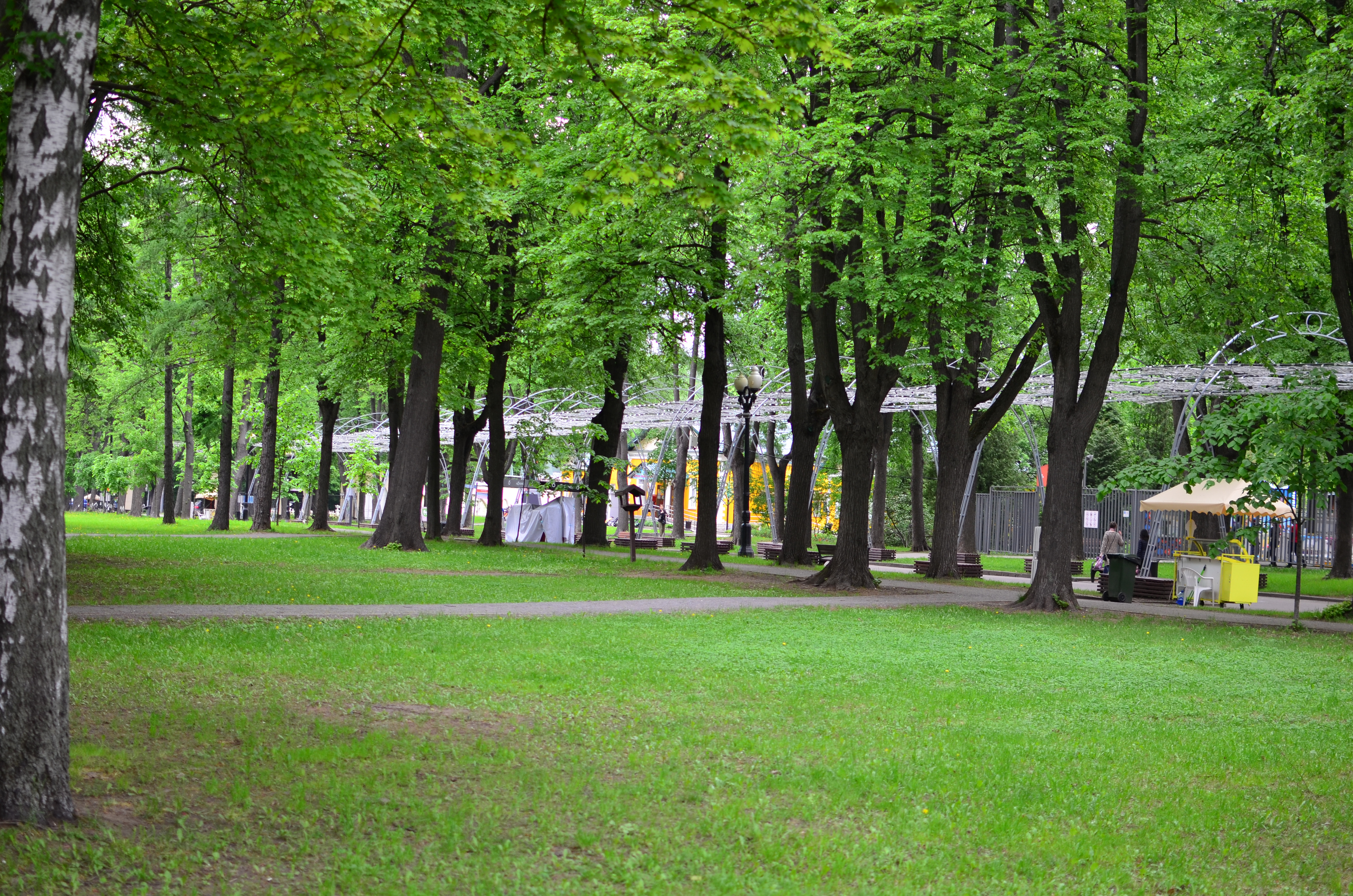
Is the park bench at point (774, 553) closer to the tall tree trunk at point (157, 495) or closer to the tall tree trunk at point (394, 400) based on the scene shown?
the tall tree trunk at point (394, 400)

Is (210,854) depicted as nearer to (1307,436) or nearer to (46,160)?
(46,160)

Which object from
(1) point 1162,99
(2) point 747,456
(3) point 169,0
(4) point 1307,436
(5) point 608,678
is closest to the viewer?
(5) point 608,678

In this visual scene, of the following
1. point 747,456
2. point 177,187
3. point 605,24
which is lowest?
point 747,456

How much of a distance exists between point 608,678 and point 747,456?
856 inches

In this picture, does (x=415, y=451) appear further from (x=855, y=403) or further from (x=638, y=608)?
(x=638, y=608)

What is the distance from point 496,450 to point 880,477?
12.7 meters

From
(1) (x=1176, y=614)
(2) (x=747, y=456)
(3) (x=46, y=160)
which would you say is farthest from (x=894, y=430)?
(3) (x=46, y=160)

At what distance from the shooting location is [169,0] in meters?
12.7

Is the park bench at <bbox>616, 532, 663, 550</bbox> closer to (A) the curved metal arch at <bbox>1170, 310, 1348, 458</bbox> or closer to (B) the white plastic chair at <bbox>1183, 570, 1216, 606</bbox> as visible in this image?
(A) the curved metal arch at <bbox>1170, 310, 1348, 458</bbox>

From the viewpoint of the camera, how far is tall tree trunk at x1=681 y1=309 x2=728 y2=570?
23797 millimetres

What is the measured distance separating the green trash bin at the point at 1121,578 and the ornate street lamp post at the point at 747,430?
899 cm

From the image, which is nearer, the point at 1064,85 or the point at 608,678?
the point at 608,678

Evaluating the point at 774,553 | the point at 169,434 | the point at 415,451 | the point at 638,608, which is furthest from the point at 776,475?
the point at 638,608

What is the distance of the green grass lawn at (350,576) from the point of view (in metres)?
15.0
